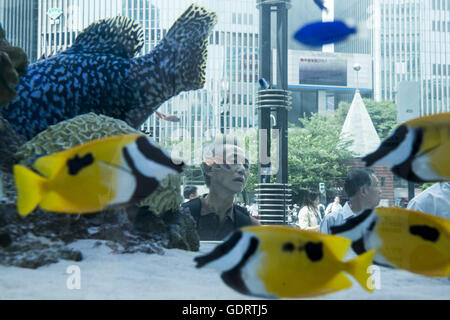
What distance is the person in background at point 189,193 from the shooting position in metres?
1.48

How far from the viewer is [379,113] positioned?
1506 mm

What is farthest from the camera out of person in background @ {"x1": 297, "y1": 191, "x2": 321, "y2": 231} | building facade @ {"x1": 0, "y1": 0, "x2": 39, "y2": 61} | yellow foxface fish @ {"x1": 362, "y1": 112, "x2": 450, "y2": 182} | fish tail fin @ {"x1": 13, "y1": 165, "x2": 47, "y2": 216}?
building facade @ {"x1": 0, "y1": 0, "x2": 39, "y2": 61}

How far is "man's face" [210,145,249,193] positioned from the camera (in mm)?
1476

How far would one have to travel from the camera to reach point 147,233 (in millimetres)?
1395

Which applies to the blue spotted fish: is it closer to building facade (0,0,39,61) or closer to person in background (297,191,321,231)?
building facade (0,0,39,61)

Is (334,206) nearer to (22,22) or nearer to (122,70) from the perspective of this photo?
(122,70)

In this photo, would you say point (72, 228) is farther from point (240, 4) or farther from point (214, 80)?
point (240, 4)

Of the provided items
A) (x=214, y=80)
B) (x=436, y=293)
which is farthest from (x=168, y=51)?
(x=436, y=293)

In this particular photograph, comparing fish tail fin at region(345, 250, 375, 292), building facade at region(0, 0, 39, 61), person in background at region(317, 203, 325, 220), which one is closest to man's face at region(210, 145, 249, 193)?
person in background at region(317, 203, 325, 220)

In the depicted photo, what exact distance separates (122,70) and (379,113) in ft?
2.84

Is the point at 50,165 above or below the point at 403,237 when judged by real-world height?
above

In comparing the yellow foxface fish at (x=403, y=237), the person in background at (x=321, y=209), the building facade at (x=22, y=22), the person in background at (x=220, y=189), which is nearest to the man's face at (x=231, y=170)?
the person in background at (x=220, y=189)

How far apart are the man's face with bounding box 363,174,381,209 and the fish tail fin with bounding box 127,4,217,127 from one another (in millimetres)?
646

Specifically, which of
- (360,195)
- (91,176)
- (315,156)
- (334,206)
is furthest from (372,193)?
(91,176)
